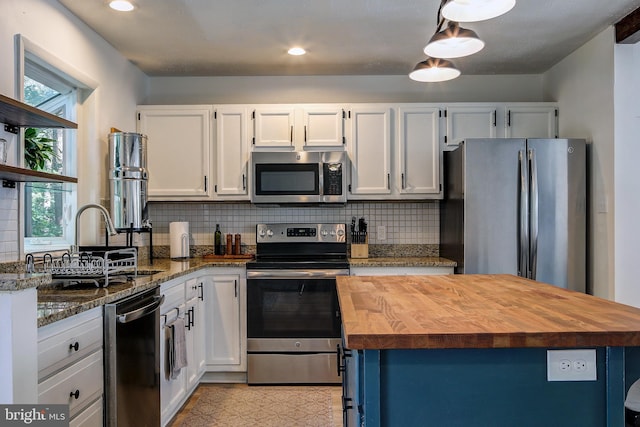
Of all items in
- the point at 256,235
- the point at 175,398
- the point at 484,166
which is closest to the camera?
the point at 175,398

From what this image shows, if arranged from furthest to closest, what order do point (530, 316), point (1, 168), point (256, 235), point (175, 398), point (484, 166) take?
point (256, 235) → point (484, 166) → point (175, 398) → point (1, 168) → point (530, 316)

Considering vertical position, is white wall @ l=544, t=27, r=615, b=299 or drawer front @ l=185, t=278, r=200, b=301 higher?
white wall @ l=544, t=27, r=615, b=299

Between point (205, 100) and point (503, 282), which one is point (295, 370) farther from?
point (205, 100)

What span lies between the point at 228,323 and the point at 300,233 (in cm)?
96

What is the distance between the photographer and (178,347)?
2744mm

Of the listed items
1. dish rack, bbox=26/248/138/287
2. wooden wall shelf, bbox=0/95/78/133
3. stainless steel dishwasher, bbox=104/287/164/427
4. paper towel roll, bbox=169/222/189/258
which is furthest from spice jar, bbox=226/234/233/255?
wooden wall shelf, bbox=0/95/78/133

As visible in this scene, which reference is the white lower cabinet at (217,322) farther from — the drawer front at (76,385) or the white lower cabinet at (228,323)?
the drawer front at (76,385)

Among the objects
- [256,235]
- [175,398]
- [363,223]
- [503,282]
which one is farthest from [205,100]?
[503,282]

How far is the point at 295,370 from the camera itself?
3.47 m

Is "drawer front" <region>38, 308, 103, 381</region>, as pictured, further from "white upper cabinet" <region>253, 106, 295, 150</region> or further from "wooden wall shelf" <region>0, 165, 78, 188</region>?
"white upper cabinet" <region>253, 106, 295, 150</region>

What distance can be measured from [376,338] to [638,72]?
292 centimetres

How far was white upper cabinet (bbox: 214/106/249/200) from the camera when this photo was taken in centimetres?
379

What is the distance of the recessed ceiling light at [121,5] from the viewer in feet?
8.81

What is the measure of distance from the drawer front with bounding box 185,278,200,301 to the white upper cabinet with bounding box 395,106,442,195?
174 cm
